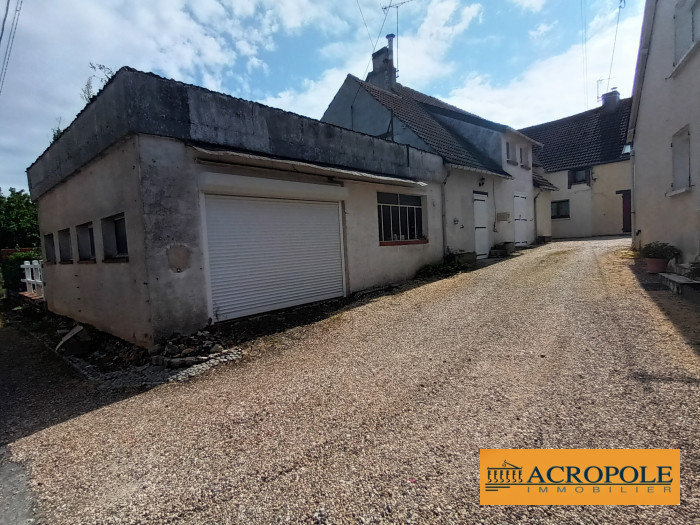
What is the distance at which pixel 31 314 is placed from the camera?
11484 millimetres

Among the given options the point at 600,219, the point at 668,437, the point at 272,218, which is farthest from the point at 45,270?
the point at 600,219

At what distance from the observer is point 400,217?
35.6ft

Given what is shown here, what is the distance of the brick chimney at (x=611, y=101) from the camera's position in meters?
23.3

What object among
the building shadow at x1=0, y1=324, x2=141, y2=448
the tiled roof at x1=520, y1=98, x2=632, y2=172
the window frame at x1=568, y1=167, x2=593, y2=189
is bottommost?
the building shadow at x1=0, y1=324, x2=141, y2=448

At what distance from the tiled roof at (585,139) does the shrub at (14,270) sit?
92.8ft

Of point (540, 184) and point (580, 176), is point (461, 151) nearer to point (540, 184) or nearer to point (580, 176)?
point (540, 184)

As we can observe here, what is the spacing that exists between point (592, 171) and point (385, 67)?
14.2 m

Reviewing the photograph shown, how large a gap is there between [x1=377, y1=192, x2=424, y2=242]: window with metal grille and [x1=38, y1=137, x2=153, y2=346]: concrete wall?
→ 6.20m

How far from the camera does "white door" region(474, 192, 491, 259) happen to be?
13.9 meters

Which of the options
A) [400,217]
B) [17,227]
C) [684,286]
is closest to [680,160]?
[684,286]

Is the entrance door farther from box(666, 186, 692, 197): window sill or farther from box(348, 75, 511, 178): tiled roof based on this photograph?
box(666, 186, 692, 197): window sill

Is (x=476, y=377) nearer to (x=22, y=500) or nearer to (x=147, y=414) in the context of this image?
(x=147, y=414)

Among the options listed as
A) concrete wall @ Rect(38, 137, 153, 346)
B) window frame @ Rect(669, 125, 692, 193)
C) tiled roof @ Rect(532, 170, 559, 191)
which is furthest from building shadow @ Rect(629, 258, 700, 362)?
tiled roof @ Rect(532, 170, 559, 191)

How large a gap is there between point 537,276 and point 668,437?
7175mm
